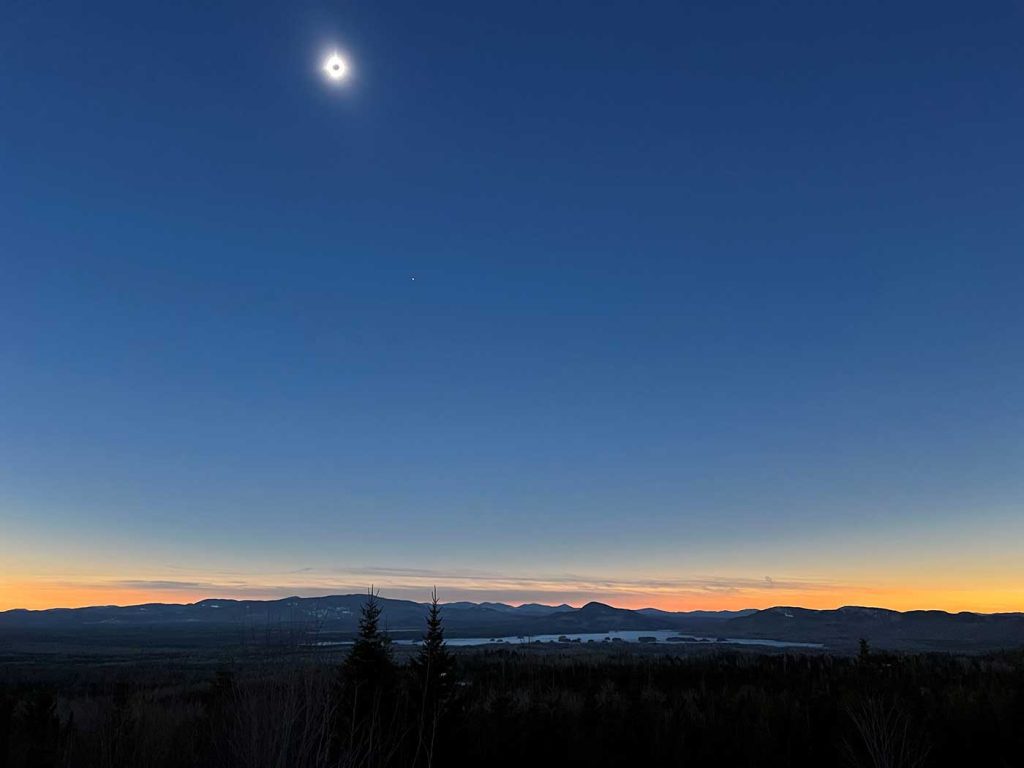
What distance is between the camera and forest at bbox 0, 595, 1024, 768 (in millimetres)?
7430

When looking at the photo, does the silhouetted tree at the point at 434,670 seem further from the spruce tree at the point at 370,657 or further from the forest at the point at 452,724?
the spruce tree at the point at 370,657

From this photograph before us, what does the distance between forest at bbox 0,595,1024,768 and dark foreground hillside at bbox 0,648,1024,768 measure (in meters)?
A: 0.04

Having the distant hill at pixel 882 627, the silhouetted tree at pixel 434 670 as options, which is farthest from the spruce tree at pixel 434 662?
the distant hill at pixel 882 627

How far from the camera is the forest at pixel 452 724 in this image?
7.43 metres

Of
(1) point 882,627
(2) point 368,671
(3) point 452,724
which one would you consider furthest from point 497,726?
(1) point 882,627

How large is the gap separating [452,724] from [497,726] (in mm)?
1485

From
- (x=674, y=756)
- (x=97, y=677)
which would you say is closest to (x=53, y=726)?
(x=674, y=756)

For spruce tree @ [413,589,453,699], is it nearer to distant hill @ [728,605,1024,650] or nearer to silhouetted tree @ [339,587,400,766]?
silhouetted tree @ [339,587,400,766]

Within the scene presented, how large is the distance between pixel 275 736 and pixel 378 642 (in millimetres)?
8836

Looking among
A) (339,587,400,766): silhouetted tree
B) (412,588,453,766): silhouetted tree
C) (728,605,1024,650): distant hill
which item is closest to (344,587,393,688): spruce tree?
(339,587,400,766): silhouetted tree

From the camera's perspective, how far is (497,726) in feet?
46.1

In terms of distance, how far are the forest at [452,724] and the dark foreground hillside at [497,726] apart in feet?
0.12

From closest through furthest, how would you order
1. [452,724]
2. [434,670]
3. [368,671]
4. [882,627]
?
[452,724]
[434,670]
[368,671]
[882,627]

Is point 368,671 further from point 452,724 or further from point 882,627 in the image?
point 882,627
